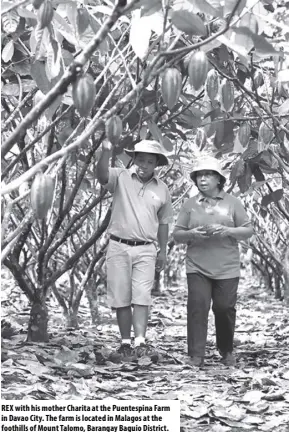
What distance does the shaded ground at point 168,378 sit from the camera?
8.96 ft

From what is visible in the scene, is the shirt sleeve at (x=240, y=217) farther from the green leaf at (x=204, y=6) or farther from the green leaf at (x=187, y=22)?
the green leaf at (x=187, y=22)

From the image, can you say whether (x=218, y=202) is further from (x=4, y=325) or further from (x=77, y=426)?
(x=77, y=426)

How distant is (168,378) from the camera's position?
350 cm

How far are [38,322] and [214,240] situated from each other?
3.93ft

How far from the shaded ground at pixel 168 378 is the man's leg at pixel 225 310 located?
11cm

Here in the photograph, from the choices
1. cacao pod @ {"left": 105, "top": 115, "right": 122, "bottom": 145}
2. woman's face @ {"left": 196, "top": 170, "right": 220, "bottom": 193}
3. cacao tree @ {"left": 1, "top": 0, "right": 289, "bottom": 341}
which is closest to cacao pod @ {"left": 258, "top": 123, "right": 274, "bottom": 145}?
cacao tree @ {"left": 1, "top": 0, "right": 289, "bottom": 341}

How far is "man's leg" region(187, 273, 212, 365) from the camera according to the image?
398 centimetres

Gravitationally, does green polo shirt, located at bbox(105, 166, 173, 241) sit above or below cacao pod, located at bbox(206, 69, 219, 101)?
below

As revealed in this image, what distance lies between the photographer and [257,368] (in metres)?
3.87

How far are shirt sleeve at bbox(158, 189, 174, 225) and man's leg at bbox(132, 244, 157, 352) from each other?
0.89 ft

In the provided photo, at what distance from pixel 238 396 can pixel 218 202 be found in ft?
4.33

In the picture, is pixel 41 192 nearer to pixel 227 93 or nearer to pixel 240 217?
pixel 227 93

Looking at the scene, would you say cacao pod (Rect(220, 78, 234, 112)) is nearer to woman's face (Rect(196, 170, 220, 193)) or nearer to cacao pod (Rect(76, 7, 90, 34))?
woman's face (Rect(196, 170, 220, 193))

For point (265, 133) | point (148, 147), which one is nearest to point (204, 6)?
point (265, 133)
